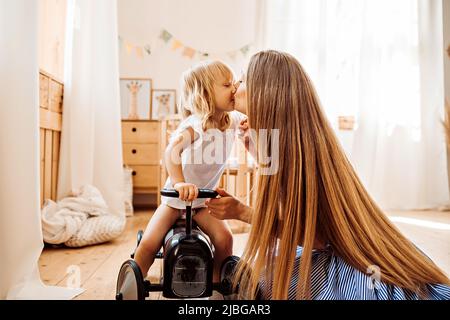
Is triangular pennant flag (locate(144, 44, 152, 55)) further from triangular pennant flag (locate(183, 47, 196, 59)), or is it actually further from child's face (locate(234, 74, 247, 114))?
child's face (locate(234, 74, 247, 114))

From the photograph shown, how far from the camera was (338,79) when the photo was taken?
8.32 ft

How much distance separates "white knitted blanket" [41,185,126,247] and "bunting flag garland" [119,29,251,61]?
1.37 metres

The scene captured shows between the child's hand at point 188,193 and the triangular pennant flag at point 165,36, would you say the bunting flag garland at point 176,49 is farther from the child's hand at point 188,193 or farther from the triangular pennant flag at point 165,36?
the child's hand at point 188,193

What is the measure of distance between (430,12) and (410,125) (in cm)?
76

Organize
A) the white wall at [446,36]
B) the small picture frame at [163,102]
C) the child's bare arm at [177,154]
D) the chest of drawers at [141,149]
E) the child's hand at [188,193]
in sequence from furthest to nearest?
the small picture frame at [163,102] < the white wall at [446,36] < the chest of drawers at [141,149] < the child's bare arm at [177,154] < the child's hand at [188,193]

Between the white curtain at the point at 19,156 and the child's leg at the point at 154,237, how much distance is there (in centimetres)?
19

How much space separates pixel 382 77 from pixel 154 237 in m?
2.11

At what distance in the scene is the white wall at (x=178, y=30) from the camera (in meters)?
2.83

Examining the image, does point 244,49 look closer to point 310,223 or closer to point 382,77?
point 382,77

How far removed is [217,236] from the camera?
39.3 inches

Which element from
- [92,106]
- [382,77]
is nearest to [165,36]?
[92,106]

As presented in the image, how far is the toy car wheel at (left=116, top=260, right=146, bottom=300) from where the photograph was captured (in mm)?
767

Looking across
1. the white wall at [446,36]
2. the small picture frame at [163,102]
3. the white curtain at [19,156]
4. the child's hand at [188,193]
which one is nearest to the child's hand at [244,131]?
the child's hand at [188,193]

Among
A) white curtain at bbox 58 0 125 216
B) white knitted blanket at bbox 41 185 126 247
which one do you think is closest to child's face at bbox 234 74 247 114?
white knitted blanket at bbox 41 185 126 247
